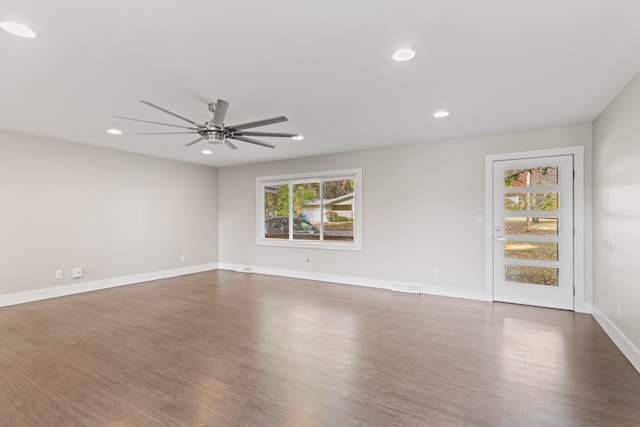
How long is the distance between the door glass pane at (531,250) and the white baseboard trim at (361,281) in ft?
2.38

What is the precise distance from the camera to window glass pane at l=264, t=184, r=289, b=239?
694 centimetres

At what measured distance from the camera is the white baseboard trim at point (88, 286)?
4.59m

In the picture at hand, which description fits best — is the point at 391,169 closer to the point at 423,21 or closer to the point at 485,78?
the point at 485,78

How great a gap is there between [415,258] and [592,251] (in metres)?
2.32

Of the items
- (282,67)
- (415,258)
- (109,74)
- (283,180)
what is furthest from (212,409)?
(283,180)

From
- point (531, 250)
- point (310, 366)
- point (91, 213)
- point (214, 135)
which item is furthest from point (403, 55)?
point (91, 213)

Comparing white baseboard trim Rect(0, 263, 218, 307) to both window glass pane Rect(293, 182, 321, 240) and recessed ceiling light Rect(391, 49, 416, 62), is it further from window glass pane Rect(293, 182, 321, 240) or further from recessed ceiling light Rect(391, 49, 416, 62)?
recessed ceiling light Rect(391, 49, 416, 62)

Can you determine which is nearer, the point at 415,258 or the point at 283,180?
the point at 415,258

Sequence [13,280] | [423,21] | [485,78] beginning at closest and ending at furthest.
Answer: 1. [423,21]
2. [485,78]
3. [13,280]

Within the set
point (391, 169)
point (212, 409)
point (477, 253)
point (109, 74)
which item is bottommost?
point (212, 409)

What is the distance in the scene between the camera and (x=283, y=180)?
689 cm

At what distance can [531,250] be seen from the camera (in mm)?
4484

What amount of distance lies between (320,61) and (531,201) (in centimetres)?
377

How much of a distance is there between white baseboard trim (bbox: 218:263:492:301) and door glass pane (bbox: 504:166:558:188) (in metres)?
1.69
